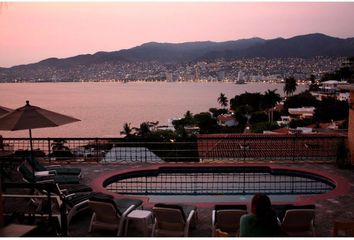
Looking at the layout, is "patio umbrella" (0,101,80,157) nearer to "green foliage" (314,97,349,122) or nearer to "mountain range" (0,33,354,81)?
"green foliage" (314,97,349,122)

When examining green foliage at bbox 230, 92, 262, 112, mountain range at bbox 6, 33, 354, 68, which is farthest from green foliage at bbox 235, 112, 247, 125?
mountain range at bbox 6, 33, 354, 68

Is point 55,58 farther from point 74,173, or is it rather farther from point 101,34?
point 74,173

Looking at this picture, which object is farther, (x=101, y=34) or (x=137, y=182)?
(x=101, y=34)

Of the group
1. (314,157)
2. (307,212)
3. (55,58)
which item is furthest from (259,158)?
(55,58)

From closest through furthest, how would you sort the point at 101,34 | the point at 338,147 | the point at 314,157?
1. the point at 338,147
2. the point at 314,157
3. the point at 101,34

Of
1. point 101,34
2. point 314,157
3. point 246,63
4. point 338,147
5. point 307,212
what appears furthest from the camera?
point 246,63

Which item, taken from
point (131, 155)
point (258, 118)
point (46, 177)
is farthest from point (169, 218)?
point (258, 118)
